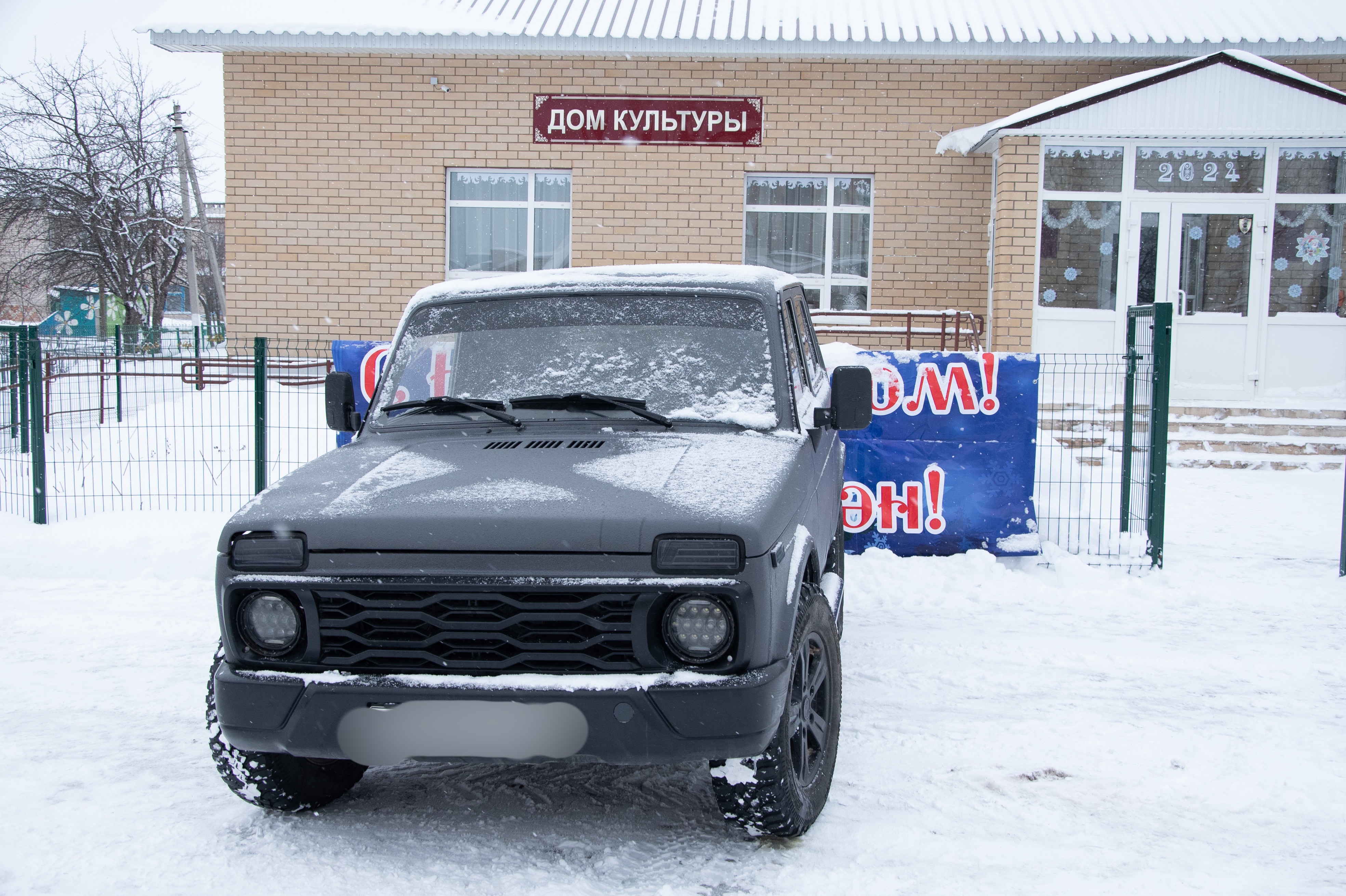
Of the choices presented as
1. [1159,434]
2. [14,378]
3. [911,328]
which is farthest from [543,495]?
[911,328]

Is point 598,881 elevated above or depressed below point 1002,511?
below

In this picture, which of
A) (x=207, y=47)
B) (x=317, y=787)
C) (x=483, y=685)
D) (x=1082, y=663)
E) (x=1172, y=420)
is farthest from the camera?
(x=207, y=47)

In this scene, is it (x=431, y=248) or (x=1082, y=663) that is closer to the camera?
(x=1082, y=663)

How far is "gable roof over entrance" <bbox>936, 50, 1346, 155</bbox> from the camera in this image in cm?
1184

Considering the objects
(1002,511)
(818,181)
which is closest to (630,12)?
(818,181)

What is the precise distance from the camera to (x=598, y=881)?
9.70 feet

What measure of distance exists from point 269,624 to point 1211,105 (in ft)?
40.1

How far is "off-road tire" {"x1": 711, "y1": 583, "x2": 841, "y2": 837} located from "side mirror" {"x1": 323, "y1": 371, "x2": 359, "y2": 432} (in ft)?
6.50

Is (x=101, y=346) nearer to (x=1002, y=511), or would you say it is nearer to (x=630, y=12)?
(x=630, y=12)

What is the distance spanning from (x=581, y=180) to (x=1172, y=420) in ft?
24.7

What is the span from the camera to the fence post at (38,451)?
301 inches

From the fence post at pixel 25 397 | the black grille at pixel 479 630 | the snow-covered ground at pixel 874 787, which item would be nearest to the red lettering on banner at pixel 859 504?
the snow-covered ground at pixel 874 787

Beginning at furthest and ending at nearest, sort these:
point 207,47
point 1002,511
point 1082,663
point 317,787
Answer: point 207,47 → point 1002,511 → point 1082,663 → point 317,787

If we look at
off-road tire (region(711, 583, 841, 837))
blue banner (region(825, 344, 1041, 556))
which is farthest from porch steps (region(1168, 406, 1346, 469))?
off-road tire (region(711, 583, 841, 837))
